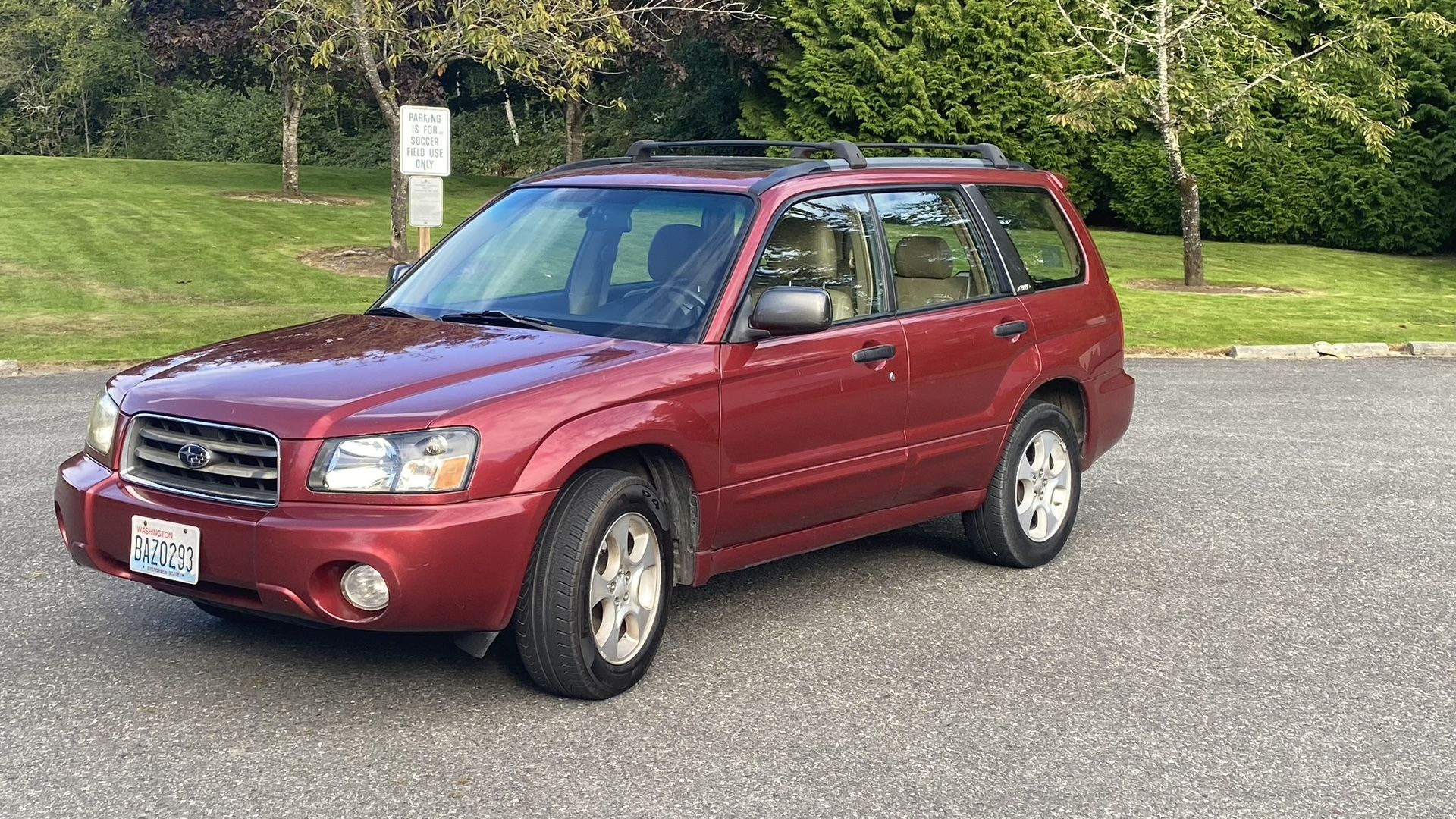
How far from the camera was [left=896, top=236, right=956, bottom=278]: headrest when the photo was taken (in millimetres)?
6352

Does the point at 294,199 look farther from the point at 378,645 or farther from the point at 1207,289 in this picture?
the point at 378,645

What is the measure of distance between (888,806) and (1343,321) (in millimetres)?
16919

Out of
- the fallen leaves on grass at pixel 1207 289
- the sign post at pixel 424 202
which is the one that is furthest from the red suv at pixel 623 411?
the fallen leaves on grass at pixel 1207 289

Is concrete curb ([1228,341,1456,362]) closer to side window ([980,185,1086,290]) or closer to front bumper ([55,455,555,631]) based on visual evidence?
side window ([980,185,1086,290])

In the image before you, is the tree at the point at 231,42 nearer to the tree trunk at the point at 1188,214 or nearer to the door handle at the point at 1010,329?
the tree trunk at the point at 1188,214

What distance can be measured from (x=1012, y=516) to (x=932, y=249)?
1.23 meters

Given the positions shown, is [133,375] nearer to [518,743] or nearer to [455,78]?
[518,743]

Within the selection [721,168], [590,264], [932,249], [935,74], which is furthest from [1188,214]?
[590,264]

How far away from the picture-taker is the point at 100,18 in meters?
57.6

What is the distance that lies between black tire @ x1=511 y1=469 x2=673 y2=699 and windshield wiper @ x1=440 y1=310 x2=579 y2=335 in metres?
0.79

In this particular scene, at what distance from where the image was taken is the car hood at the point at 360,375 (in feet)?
15.0

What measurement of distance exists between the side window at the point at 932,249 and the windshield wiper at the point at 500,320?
147 centimetres

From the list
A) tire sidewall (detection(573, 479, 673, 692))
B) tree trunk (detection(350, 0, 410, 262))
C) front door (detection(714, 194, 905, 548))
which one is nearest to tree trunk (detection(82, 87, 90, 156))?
tree trunk (detection(350, 0, 410, 262))

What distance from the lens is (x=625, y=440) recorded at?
16.1 feet
